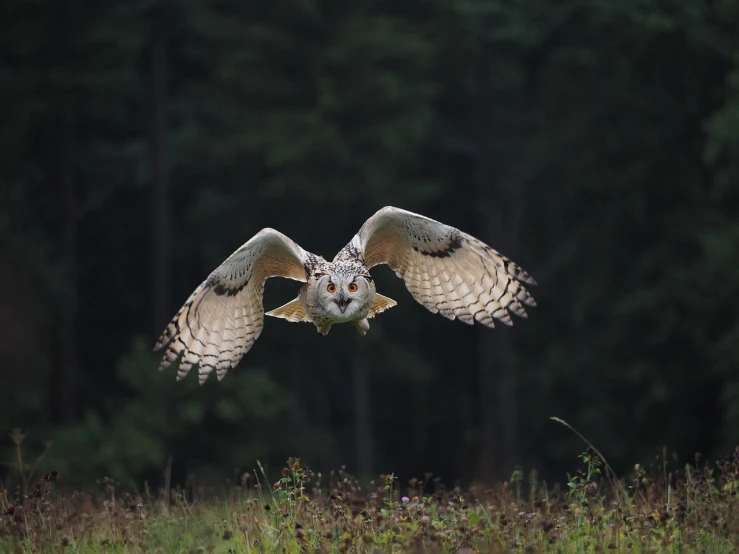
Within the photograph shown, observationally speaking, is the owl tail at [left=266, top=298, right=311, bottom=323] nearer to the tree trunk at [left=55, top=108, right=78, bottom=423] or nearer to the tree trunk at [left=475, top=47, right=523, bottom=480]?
the tree trunk at [left=55, top=108, right=78, bottom=423]

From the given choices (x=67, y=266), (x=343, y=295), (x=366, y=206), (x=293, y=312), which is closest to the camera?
(x=343, y=295)

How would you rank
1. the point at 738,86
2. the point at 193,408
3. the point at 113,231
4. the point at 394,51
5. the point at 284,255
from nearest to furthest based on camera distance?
1. the point at 284,255
2. the point at 738,86
3. the point at 193,408
4. the point at 394,51
5. the point at 113,231

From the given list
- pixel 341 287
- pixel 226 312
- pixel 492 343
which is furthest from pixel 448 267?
pixel 492 343

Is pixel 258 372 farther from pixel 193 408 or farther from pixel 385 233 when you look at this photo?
pixel 385 233

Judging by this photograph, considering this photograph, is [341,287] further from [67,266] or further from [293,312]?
[67,266]

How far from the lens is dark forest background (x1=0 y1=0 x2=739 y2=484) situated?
21.7m

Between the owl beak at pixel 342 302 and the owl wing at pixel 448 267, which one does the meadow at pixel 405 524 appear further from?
the owl wing at pixel 448 267

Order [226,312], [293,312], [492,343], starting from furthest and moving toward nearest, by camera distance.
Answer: [492,343]
[293,312]
[226,312]

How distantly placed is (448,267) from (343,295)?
3.28ft

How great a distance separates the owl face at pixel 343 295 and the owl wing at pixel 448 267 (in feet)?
1.26

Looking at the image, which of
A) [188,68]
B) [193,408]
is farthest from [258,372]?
[188,68]

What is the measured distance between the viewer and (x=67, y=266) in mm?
23328

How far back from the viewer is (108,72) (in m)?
22.9

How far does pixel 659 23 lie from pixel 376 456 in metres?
10.7
